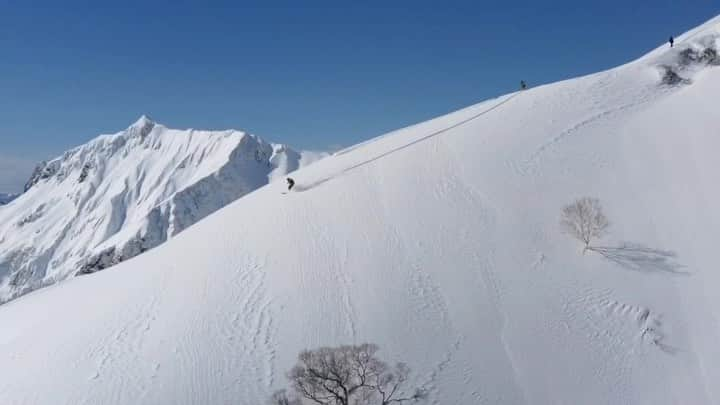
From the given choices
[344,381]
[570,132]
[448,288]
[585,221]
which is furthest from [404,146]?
[344,381]

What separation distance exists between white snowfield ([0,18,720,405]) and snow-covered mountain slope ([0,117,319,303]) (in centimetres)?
11858

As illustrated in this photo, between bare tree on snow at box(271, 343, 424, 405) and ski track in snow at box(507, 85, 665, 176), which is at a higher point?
ski track in snow at box(507, 85, 665, 176)

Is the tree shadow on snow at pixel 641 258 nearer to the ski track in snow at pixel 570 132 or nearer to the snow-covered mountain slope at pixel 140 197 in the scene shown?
the ski track in snow at pixel 570 132

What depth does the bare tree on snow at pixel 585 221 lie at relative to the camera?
73.6 feet

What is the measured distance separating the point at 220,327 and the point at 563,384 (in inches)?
555

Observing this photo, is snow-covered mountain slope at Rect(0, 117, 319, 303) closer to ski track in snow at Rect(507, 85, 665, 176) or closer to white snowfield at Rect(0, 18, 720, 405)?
white snowfield at Rect(0, 18, 720, 405)

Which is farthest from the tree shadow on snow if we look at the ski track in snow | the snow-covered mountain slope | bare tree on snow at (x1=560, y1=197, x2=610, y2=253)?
the snow-covered mountain slope

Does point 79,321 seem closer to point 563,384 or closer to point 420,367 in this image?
point 420,367

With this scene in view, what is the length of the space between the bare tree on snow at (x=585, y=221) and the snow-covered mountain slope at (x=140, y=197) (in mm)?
128628

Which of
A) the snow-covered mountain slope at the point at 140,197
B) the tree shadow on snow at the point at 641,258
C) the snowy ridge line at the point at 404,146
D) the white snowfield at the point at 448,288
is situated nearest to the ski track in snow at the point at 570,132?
the white snowfield at the point at 448,288

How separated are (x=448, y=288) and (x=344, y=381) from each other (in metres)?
7.61

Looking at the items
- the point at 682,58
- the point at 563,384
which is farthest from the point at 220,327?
the point at 682,58

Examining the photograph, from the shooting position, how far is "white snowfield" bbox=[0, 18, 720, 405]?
56.5 feet

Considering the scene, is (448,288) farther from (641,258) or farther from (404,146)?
A: (404,146)
